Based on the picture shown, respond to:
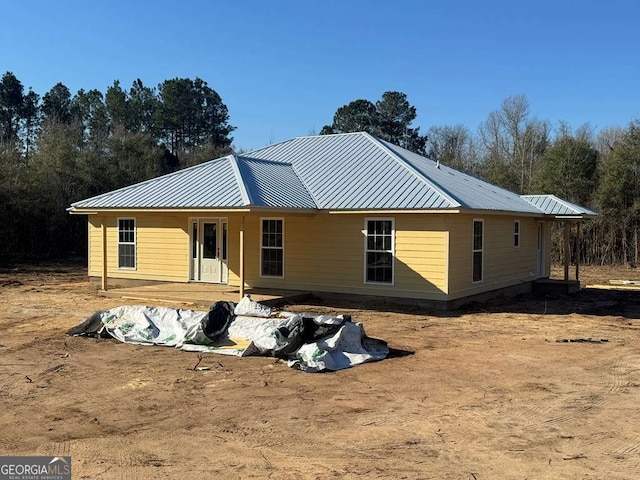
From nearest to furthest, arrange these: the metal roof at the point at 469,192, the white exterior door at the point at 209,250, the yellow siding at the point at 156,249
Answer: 1. the metal roof at the point at 469,192
2. the white exterior door at the point at 209,250
3. the yellow siding at the point at 156,249

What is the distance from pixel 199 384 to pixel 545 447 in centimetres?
431

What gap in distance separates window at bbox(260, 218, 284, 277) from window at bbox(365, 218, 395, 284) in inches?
97.9

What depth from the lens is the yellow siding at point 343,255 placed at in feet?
47.0

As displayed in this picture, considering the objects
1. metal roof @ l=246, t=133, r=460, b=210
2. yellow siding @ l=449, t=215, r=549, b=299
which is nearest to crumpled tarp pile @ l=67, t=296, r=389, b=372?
metal roof @ l=246, t=133, r=460, b=210

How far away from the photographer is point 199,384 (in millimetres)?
7914

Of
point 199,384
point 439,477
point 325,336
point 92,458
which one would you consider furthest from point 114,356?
point 439,477

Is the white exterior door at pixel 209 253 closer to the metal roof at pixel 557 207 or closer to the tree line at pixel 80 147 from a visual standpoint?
the metal roof at pixel 557 207

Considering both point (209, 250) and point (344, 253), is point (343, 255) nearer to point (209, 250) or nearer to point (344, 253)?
point (344, 253)

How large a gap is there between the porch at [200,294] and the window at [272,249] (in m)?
0.55

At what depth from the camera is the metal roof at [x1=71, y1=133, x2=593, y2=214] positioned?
14570 mm

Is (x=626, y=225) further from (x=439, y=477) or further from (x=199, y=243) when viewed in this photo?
(x=439, y=477)

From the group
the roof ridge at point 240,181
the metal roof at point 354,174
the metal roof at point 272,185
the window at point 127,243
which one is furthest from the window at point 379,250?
the window at point 127,243

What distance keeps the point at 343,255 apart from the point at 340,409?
8743 millimetres

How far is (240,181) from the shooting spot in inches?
608
